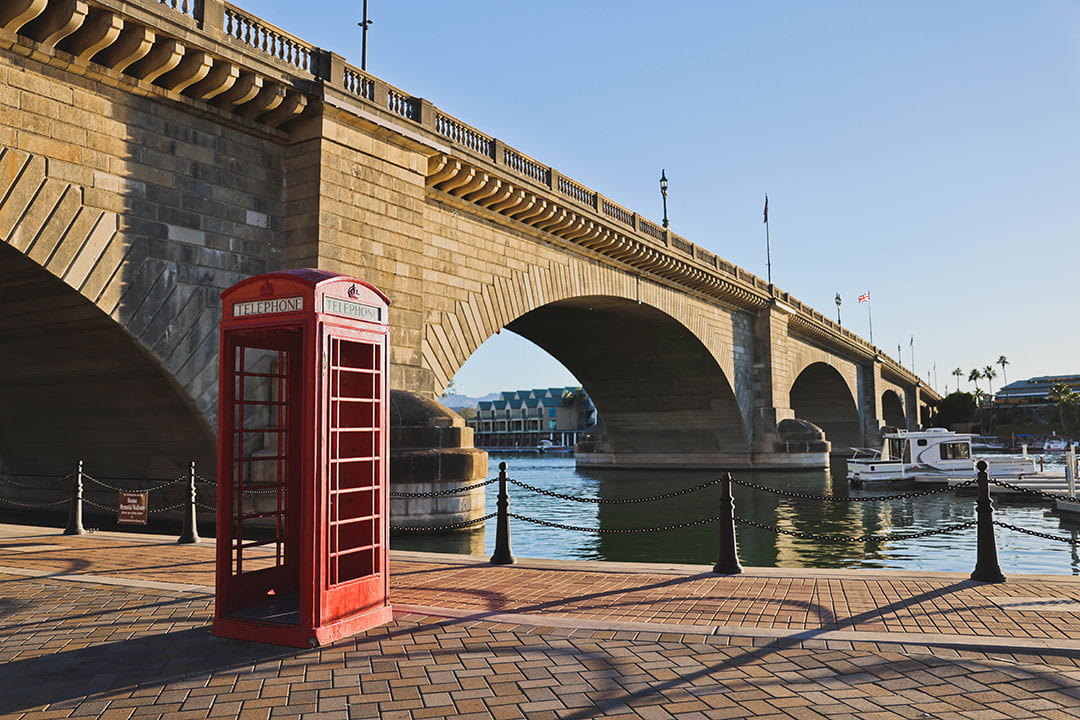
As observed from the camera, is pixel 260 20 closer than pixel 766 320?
Yes

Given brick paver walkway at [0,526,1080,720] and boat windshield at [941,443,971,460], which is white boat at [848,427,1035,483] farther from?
brick paver walkway at [0,526,1080,720]

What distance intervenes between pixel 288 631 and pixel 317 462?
3.92ft

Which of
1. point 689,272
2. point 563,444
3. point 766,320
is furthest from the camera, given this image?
point 563,444

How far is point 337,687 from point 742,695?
2.28 m

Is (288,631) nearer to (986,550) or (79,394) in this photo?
(986,550)

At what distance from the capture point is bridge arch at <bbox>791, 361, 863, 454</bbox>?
209 ft

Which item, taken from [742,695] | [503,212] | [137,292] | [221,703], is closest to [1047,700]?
[742,695]

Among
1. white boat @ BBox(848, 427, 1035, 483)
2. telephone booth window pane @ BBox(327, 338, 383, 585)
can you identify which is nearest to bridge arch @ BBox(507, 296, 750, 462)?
white boat @ BBox(848, 427, 1035, 483)

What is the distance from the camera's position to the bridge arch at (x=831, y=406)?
6362cm

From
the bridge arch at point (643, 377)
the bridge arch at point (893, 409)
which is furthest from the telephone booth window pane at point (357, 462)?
the bridge arch at point (893, 409)

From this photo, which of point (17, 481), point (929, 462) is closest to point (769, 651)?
point (17, 481)

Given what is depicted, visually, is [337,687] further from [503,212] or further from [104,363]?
[503,212]

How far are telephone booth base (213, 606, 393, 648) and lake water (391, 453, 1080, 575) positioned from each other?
769 cm

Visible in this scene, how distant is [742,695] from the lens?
4.25 m
